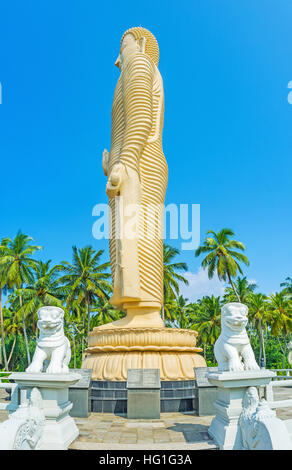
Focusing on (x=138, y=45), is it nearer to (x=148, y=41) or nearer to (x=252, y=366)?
(x=148, y=41)

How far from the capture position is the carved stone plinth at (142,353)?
9.27 meters

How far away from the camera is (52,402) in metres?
5.22

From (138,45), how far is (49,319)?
1247 cm

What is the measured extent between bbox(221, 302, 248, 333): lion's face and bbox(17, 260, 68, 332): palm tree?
67.0 feet

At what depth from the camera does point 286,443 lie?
Answer: 396 centimetres

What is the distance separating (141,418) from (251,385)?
3302mm

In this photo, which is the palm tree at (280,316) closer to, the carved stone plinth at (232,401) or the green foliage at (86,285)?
the green foliage at (86,285)

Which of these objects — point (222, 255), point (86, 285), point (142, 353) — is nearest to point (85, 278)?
point (86, 285)

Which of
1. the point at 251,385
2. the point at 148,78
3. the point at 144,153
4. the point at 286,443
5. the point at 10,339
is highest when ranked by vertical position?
the point at 148,78

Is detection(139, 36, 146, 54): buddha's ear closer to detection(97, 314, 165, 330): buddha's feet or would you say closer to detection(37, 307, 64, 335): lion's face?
detection(97, 314, 165, 330): buddha's feet

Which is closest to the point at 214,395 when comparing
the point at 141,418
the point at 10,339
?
Answer: the point at 141,418

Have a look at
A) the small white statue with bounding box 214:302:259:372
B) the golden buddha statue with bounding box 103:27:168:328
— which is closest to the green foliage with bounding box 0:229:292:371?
the golden buddha statue with bounding box 103:27:168:328

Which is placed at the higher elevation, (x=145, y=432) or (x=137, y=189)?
(x=137, y=189)

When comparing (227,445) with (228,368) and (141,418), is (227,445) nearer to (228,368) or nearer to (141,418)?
(228,368)
